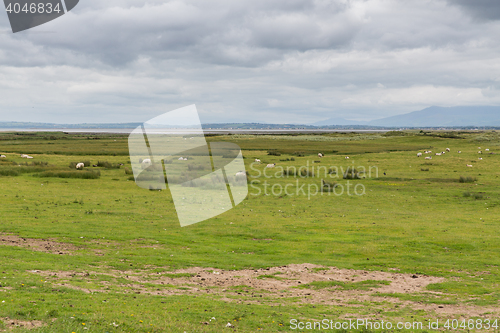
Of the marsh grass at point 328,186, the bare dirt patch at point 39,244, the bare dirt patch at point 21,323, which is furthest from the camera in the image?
the marsh grass at point 328,186

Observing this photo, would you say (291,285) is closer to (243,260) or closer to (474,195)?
(243,260)

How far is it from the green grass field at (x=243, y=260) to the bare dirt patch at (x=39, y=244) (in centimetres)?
8

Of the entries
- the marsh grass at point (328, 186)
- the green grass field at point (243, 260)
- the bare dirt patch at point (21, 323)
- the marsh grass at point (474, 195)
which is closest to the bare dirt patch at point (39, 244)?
the green grass field at point (243, 260)

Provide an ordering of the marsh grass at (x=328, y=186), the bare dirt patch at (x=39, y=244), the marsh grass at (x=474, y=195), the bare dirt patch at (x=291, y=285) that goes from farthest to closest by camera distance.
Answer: the marsh grass at (x=328, y=186), the marsh grass at (x=474, y=195), the bare dirt patch at (x=39, y=244), the bare dirt patch at (x=291, y=285)

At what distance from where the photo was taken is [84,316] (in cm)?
946

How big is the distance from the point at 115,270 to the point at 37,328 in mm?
6286

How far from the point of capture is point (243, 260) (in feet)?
56.7

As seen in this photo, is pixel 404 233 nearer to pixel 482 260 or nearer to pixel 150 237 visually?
pixel 482 260

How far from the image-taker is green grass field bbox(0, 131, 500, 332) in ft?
34.5

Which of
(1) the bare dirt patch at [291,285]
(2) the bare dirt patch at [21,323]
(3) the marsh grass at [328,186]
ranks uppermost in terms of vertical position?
(2) the bare dirt patch at [21,323]

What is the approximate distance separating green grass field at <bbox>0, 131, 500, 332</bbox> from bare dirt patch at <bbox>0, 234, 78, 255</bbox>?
0.08m

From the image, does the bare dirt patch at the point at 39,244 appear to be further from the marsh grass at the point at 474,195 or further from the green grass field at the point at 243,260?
the marsh grass at the point at 474,195

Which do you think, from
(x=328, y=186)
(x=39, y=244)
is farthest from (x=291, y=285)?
(x=328, y=186)

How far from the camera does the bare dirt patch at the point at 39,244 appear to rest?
1673 centimetres
